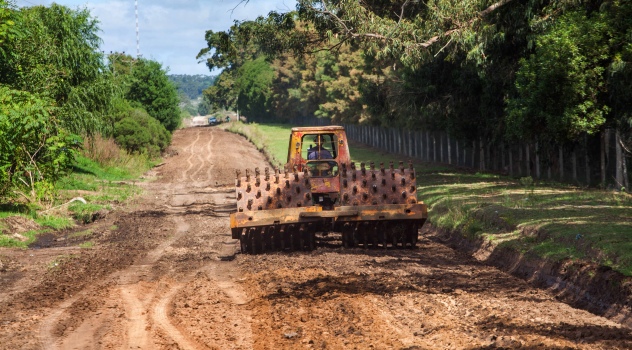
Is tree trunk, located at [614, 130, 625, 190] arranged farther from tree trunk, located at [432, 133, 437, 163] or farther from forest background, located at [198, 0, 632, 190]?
tree trunk, located at [432, 133, 437, 163]

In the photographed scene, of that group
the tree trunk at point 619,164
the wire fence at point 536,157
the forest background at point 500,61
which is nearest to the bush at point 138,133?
the wire fence at point 536,157

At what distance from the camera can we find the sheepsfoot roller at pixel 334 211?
579 inches

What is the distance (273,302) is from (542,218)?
7483 mm

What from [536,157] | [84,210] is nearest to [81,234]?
[84,210]

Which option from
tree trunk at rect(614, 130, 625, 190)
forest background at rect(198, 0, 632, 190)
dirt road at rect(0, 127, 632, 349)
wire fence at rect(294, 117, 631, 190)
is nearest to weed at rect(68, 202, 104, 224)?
dirt road at rect(0, 127, 632, 349)

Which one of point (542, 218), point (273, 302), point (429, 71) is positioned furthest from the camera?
point (429, 71)

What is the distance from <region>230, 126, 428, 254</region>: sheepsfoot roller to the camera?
1472 cm

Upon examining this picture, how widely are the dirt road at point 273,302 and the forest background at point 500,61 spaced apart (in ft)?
24.2

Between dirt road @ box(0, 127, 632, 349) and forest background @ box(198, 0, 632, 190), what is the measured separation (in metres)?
7.39

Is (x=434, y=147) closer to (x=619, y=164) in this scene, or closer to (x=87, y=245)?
(x=619, y=164)

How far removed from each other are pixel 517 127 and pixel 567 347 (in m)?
18.1

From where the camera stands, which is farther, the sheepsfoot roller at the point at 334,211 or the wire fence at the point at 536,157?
the wire fence at the point at 536,157

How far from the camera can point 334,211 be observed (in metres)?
14.7

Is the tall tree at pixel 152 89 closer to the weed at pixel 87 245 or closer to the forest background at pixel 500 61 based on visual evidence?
the forest background at pixel 500 61
